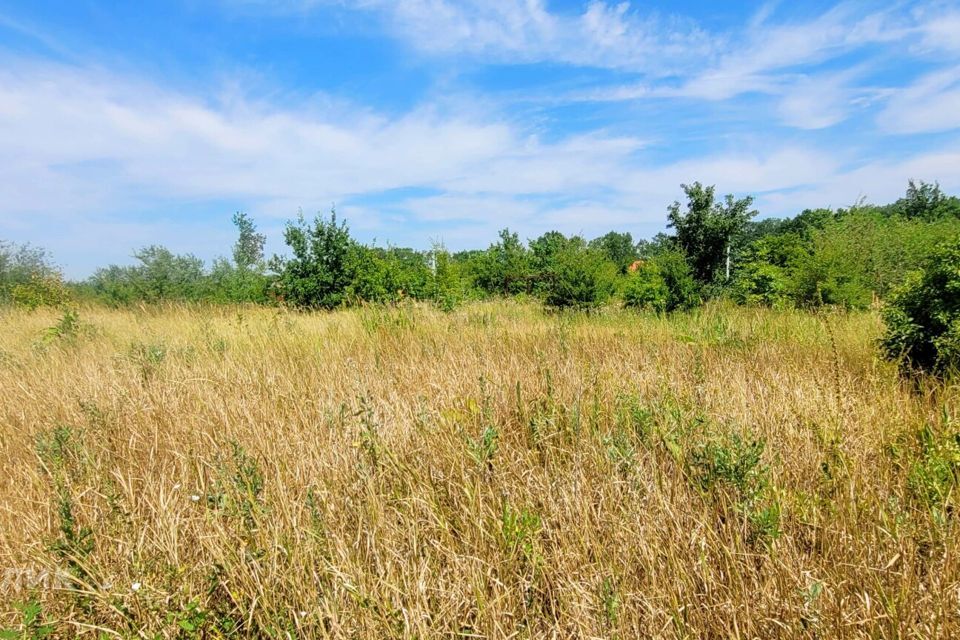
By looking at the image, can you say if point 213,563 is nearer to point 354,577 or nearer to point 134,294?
point 354,577

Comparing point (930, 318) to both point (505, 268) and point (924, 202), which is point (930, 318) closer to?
point (505, 268)

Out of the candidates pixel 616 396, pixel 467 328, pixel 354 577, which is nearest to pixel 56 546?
pixel 354 577

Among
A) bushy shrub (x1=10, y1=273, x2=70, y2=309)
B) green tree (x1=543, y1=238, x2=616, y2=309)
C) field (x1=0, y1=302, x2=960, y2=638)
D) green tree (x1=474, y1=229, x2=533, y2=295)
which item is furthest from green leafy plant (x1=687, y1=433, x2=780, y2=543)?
bushy shrub (x1=10, y1=273, x2=70, y2=309)

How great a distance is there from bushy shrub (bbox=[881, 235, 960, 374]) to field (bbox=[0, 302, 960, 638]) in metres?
0.40

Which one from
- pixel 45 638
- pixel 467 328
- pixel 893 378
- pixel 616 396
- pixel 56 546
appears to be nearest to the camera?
pixel 45 638

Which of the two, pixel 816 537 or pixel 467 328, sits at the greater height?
pixel 467 328

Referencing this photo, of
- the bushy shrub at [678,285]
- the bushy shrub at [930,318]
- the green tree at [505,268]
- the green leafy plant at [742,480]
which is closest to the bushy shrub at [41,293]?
the green tree at [505,268]

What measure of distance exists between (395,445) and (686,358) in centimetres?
296

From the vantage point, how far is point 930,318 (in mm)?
3770

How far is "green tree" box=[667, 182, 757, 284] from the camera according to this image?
13969 millimetres

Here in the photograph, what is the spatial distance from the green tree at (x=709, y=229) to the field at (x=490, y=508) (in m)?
11.6

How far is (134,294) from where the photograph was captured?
14039mm

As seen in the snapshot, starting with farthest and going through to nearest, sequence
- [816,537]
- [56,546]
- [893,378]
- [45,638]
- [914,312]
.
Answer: [914,312] < [893,378] < [816,537] < [56,546] < [45,638]

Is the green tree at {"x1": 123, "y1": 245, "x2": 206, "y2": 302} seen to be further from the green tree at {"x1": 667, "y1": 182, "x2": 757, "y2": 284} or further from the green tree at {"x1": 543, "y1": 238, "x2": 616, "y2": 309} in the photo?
the green tree at {"x1": 667, "y1": 182, "x2": 757, "y2": 284}
